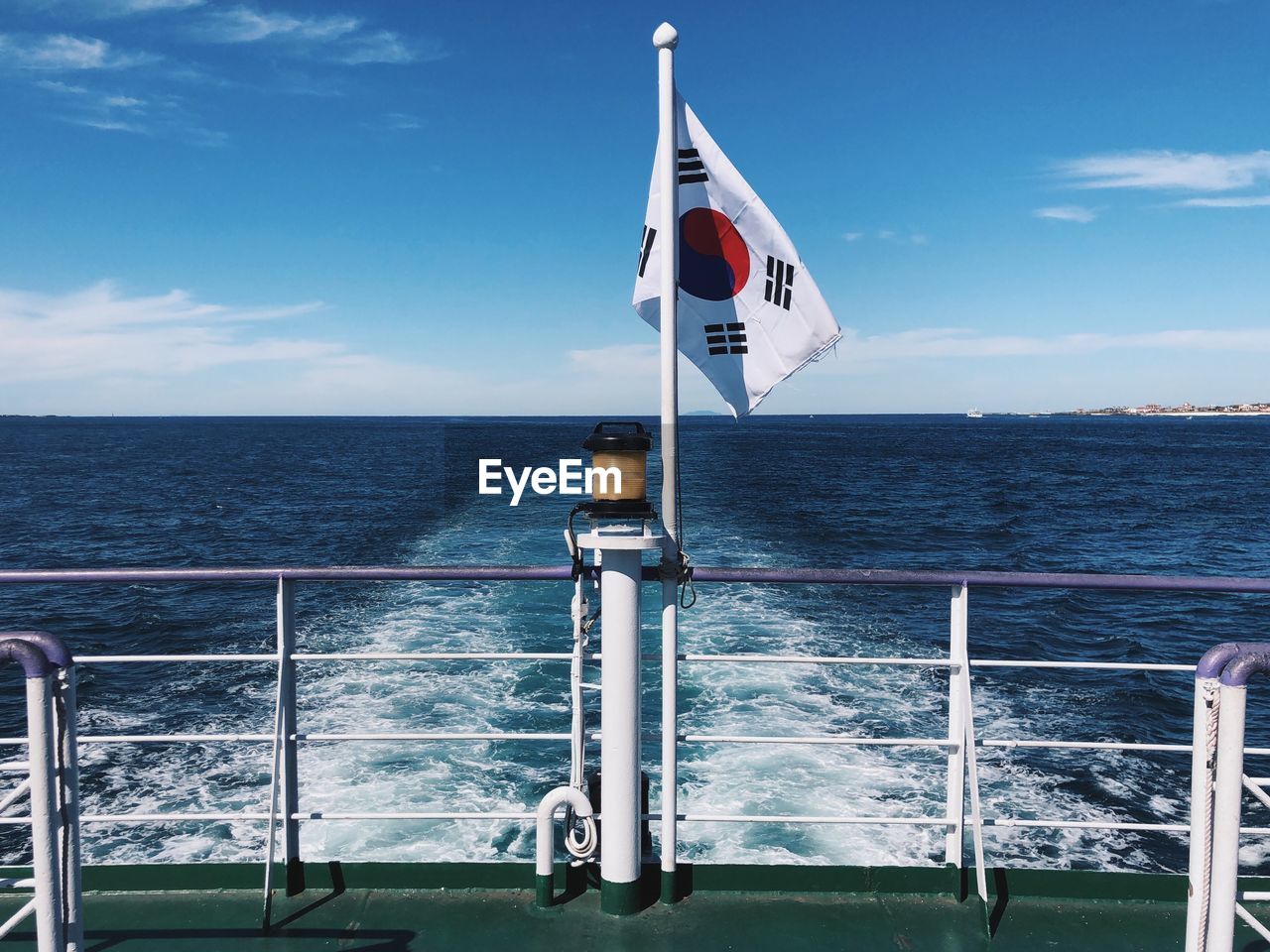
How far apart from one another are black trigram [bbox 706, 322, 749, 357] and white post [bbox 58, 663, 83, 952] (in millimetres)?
2026

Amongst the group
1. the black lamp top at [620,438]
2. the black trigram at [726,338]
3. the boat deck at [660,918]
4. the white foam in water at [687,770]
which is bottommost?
the white foam in water at [687,770]

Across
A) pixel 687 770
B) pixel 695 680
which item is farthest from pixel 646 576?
pixel 695 680

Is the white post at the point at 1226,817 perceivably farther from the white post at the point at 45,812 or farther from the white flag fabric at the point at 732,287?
the white post at the point at 45,812

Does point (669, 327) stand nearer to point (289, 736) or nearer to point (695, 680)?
point (289, 736)

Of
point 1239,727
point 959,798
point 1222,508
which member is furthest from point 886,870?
point 1222,508

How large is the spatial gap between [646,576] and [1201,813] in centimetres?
146

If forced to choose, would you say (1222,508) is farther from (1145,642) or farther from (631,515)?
(631,515)

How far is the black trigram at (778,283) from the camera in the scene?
9.41 ft

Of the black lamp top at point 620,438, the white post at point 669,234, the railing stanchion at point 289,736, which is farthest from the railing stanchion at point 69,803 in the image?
the white post at point 669,234

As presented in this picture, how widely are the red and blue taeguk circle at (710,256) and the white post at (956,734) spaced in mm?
1220

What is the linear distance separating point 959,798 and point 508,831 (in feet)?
14.7

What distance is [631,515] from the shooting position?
249 cm

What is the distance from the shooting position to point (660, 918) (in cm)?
262

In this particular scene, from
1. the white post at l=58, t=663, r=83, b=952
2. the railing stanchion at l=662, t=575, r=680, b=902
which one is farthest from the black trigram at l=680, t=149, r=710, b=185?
the white post at l=58, t=663, r=83, b=952
